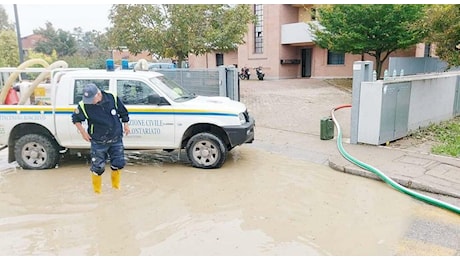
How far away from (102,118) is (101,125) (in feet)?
0.34

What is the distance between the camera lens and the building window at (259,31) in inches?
1095

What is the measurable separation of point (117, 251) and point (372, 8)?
16.7 meters

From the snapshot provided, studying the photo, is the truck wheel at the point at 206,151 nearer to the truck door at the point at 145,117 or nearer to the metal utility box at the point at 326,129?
the truck door at the point at 145,117

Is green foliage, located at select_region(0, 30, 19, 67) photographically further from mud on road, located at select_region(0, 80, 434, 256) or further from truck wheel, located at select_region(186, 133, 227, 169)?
truck wheel, located at select_region(186, 133, 227, 169)

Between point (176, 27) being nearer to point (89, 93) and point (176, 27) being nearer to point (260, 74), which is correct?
point (89, 93)

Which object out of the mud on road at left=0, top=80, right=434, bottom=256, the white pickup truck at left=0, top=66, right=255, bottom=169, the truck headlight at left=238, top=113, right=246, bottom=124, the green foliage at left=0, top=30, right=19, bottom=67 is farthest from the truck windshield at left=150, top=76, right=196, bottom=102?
Answer: the green foliage at left=0, top=30, right=19, bottom=67

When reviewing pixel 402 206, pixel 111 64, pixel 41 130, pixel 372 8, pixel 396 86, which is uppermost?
pixel 372 8

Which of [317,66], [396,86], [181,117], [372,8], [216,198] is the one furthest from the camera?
[317,66]

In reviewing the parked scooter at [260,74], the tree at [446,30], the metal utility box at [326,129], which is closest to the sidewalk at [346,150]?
the metal utility box at [326,129]

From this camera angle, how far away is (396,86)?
796 centimetres

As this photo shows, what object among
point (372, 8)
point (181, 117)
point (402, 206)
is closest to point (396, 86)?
point (402, 206)

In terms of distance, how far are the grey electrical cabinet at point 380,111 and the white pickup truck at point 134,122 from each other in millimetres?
2813

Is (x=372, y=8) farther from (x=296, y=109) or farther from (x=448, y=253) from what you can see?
(x=448, y=253)

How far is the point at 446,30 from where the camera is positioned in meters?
7.90
